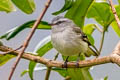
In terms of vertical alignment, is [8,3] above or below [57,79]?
above

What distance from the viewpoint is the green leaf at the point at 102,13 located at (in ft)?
2.87

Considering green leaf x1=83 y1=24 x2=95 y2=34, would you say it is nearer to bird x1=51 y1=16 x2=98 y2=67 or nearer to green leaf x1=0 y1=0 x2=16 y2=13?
bird x1=51 y1=16 x2=98 y2=67

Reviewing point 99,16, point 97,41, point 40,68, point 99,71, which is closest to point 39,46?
point 40,68

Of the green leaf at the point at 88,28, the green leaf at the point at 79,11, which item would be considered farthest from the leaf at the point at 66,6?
the green leaf at the point at 88,28

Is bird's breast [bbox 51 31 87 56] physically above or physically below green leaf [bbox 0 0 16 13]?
below

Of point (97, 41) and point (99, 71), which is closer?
point (97, 41)

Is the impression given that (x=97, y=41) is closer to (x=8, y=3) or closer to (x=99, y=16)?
(x=99, y=16)

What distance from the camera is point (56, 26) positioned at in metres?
1.20

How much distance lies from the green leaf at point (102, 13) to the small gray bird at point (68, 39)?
9cm

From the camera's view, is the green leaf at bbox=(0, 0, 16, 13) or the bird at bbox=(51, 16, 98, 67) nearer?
the green leaf at bbox=(0, 0, 16, 13)

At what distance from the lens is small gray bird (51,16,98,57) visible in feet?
3.33

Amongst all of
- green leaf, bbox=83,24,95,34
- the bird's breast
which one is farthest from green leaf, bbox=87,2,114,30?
the bird's breast

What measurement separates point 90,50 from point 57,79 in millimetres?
146

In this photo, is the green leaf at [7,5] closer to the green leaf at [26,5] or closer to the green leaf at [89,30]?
the green leaf at [26,5]
